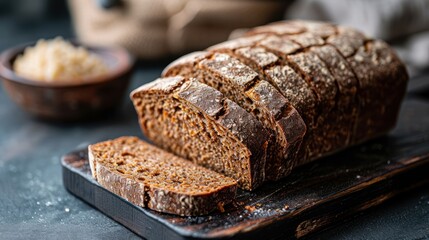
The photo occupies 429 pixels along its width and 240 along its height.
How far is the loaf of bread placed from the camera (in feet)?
8.91

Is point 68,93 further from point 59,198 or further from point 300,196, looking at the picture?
point 300,196

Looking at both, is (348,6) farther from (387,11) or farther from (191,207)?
(191,207)

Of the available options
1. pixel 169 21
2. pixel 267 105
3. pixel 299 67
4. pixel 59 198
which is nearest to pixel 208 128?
pixel 267 105

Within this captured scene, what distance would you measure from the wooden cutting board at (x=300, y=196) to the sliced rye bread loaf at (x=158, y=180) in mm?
37

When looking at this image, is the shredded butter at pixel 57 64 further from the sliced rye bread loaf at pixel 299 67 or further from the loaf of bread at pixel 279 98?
the sliced rye bread loaf at pixel 299 67

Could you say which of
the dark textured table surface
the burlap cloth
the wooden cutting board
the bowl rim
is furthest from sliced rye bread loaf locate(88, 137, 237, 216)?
the burlap cloth

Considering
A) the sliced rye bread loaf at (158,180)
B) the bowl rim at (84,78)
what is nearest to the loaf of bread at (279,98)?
the sliced rye bread loaf at (158,180)

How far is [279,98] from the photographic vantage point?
274 cm

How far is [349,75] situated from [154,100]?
2.89 feet

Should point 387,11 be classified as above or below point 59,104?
above

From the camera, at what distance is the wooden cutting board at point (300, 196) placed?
2.46 metres

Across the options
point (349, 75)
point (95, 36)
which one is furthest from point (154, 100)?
point (95, 36)

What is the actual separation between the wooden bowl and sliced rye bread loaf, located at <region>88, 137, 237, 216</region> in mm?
753

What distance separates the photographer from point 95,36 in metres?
4.68
